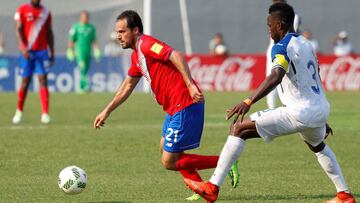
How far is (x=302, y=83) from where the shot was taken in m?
8.84

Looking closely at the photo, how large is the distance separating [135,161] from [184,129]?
377 centimetres

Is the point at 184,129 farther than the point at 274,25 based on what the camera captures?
Yes

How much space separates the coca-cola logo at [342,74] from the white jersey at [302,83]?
23869 mm

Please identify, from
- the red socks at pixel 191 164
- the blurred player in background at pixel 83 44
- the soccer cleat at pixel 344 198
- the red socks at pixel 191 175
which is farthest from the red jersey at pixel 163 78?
the blurred player in background at pixel 83 44

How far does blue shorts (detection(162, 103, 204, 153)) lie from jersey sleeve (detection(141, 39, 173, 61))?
594mm

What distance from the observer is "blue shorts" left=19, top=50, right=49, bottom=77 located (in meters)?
18.7

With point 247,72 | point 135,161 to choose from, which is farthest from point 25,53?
point 247,72

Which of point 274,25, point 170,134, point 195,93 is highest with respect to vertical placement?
point 274,25

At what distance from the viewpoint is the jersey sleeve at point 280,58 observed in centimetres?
857

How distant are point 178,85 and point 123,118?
11130mm

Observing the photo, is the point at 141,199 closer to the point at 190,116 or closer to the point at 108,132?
the point at 190,116

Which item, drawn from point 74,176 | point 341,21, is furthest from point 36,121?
point 341,21

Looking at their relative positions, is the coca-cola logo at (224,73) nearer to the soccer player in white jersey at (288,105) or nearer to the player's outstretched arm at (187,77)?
the player's outstretched arm at (187,77)

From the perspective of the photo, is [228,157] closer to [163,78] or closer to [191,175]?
[191,175]
